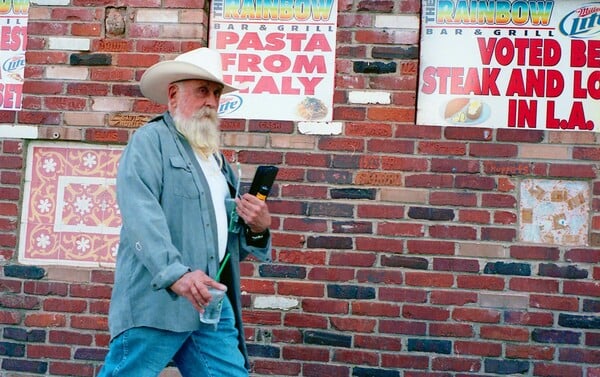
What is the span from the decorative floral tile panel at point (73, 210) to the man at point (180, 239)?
1.33 m

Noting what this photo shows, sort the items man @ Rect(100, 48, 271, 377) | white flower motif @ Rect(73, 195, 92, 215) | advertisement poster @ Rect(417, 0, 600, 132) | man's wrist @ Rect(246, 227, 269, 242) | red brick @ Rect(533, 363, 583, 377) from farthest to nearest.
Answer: white flower motif @ Rect(73, 195, 92, 215), advertisement poster @ Rect(417, 0, 600, 132), red brick @ Rect(533, 363, 583, 377), man's wrist @ Rect(246, 227, 269, 242), man @ Rect(100, 48, 271, 377)

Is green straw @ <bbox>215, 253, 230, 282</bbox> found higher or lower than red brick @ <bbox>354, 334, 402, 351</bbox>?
higher

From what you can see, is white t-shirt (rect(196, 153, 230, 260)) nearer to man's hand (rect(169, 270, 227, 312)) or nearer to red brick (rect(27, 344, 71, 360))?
man's hand (rect(169, 270, 227, 312))

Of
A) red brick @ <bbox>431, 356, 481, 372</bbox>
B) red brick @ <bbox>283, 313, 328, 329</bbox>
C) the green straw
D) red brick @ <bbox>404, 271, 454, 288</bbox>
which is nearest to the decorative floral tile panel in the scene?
red brick @ <bbox>283, 313, 328, 329</bbox>

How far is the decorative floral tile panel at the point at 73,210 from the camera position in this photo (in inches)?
168

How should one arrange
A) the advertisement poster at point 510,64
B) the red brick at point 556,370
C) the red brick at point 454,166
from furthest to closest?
the advertisement poster at point 510,64
the red brick at point 454,166
the red brick at point 556,370

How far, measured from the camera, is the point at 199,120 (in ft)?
9.96

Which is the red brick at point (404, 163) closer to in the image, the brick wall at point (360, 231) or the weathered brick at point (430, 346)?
the brick wall at point (360, 231)

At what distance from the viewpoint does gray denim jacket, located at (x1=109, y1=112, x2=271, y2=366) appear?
261cm

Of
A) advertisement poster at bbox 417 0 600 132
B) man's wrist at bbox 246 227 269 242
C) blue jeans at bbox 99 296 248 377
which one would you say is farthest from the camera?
advertisement poster at bbox 417 0 600 132

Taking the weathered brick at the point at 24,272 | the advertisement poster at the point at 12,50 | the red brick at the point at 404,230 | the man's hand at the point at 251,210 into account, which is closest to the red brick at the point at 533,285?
the red brick at the point at 404,230

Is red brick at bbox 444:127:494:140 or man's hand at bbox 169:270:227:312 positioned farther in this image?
red brick at bbox 444:127:494:140

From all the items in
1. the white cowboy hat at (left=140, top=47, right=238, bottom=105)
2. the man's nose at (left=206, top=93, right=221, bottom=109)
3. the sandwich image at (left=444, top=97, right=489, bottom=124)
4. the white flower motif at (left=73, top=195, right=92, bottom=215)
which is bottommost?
the white flower motif at (left=73, top=195, right=92, bottom=215)

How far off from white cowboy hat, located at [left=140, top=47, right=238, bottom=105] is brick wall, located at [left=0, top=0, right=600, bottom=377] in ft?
3.45
